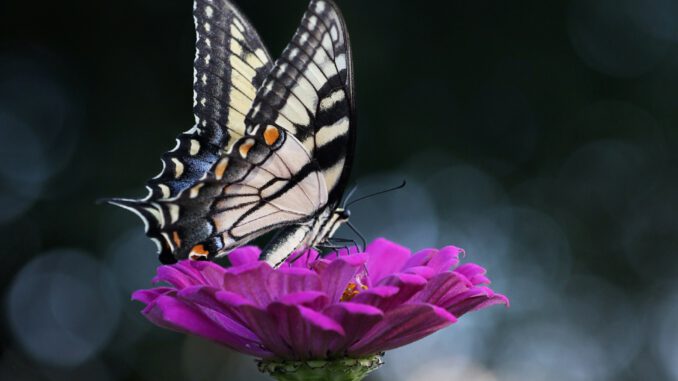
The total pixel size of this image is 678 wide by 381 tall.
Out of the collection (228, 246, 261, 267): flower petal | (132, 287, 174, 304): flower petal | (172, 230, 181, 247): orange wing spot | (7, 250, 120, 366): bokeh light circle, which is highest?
(172, 230, 181, 247): orange wing spot

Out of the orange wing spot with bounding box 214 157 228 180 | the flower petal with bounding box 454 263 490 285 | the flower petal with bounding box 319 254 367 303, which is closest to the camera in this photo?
the flower petal with bounding box 319 254 367 303

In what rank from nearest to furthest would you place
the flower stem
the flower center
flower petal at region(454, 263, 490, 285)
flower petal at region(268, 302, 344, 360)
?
flower petal at region(268, 302, 344, 360), the flower stem, flower petal at region(454, 263, 490, 285), the flower center

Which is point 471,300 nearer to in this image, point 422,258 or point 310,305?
point 422,258

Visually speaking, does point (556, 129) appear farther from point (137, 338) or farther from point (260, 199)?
point (260, 199)

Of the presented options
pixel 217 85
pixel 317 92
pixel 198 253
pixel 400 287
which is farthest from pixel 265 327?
pixel 217 85

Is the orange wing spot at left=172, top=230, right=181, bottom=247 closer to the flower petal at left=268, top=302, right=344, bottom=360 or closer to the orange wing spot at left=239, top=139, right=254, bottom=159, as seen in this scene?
the orange wing spot at left=239, top=139, right=254, bottom=159

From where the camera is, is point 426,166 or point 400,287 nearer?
point 400,287

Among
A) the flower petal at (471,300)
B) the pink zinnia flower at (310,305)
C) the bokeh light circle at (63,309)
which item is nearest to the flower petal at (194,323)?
the pink zinnia flower at (310,305)

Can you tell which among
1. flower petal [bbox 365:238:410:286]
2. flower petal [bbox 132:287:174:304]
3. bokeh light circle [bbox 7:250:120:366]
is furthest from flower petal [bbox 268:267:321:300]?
bokeh light circle [bbox 7:250:120:366]
